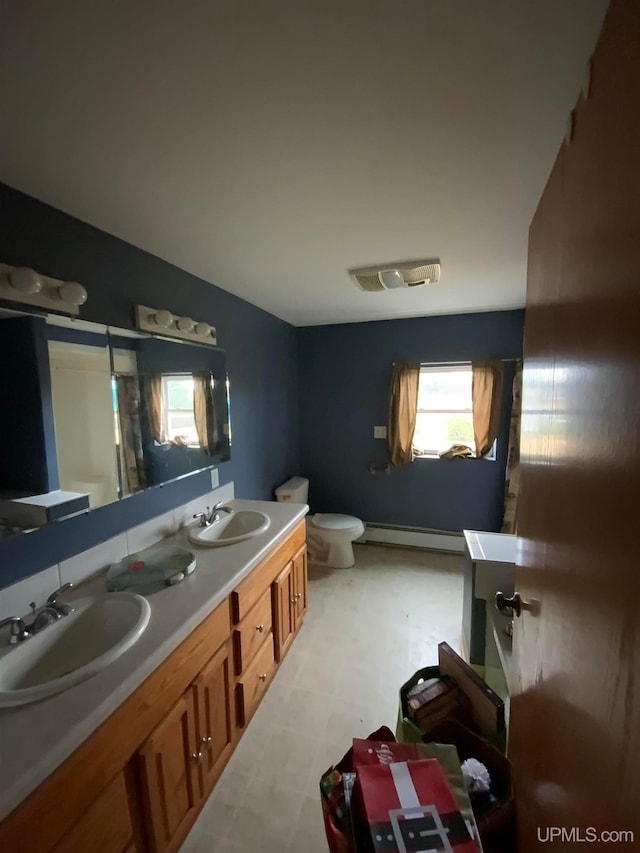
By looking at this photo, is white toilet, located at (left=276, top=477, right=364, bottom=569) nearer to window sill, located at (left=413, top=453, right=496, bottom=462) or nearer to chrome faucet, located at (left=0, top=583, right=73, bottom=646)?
window sill, located at (left=413, top=453, right=496, bottom=462)

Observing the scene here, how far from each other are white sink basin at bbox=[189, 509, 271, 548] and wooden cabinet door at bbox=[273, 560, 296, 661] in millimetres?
288

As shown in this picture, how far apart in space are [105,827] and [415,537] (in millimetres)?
2936

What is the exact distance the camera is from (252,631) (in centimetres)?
158

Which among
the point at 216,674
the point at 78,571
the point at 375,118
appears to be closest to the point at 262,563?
the point at 216,674

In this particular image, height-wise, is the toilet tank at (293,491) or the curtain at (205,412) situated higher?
the curtain at (205,412)

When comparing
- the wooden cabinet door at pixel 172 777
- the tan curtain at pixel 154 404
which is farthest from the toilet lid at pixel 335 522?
the wooden cabinet door at pixel 172 777

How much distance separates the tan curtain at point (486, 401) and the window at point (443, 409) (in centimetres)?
11

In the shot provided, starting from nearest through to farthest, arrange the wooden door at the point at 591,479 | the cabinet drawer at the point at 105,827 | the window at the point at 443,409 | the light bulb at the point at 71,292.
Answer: the wooden door at the point at 591,479 < the cabinet drawer at the point at 105,827 < the light bulb at the point at 71,292 < the window at the point at 443,409

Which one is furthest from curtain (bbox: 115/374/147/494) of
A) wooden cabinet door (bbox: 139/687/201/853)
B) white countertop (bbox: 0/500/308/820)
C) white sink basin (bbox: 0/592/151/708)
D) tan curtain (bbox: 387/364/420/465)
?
tan curtain (bbox: 387/364/420/465)

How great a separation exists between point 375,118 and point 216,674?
1.86 m

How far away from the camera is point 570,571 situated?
58cm

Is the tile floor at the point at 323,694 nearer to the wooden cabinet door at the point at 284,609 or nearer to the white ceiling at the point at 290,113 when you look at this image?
the wooden cabinet door at the point at 284,609

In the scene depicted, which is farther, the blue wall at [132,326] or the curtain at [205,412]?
the curtain at [205,412]

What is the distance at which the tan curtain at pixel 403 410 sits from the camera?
323 cm
